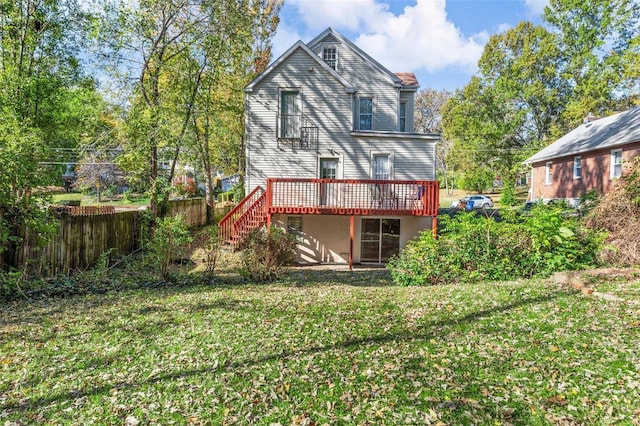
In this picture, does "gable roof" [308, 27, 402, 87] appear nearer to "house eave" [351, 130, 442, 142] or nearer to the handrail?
"house eave" [351, 130, 442, 142]

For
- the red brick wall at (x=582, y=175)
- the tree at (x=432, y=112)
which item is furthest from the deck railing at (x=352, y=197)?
the tree at (x=432, y=112)

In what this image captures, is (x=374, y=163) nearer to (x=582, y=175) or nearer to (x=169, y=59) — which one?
(x=169, y=59)

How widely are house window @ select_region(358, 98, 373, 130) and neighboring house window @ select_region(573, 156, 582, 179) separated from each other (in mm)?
13295

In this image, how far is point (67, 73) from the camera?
11336 millimetres

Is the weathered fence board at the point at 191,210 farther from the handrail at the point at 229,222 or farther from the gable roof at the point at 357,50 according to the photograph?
the gable roof at the point at 357,50

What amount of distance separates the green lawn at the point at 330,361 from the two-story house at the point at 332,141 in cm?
763

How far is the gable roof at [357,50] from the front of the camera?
15086mm

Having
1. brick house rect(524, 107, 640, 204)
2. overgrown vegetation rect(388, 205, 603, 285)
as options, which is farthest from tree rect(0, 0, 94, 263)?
brick house rect(524, 107, 640, 204)

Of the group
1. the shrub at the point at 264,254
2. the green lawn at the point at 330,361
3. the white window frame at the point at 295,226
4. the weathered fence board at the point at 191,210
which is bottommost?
the green lawn at the point at 330,361

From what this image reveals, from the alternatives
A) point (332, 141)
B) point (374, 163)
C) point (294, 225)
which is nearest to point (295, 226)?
point (294, 225)

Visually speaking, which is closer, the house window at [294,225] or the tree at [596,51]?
the house window at [294,225]

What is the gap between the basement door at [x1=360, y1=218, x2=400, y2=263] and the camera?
46.3 feet

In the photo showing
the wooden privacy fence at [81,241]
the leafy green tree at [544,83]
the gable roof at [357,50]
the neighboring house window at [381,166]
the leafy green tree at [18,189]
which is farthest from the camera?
the leafy green tree at [544,83]

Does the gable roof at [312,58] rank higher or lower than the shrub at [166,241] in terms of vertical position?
higher
